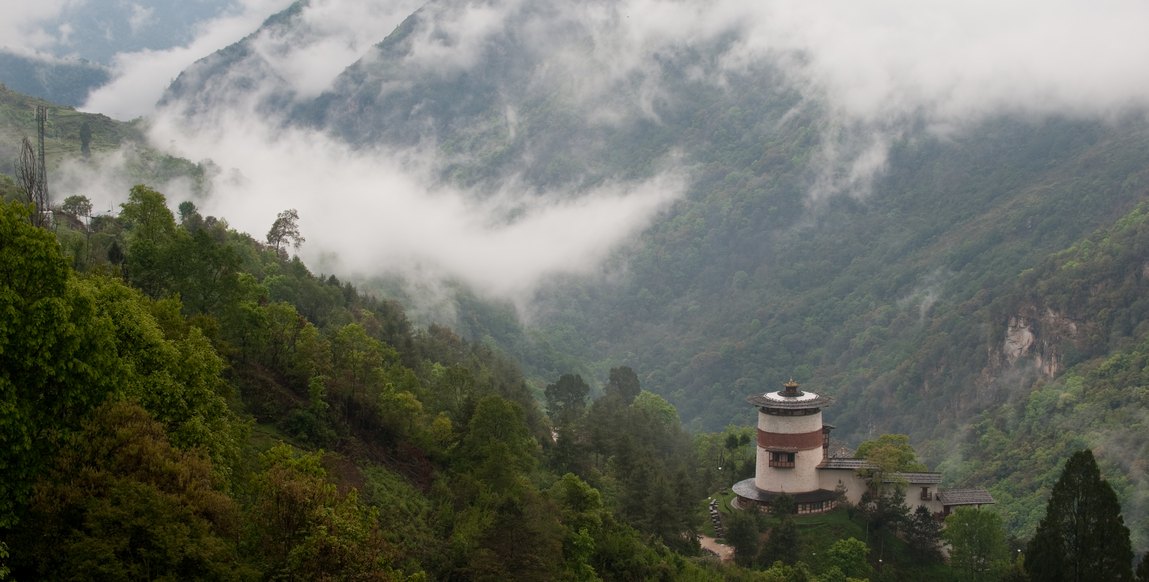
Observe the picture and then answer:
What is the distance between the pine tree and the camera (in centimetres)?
5800

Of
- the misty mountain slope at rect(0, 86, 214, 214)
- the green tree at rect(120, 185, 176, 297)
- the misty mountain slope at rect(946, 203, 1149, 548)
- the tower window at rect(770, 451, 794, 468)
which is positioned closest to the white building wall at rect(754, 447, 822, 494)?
the tower window at rect(770, 451, 794, 468)

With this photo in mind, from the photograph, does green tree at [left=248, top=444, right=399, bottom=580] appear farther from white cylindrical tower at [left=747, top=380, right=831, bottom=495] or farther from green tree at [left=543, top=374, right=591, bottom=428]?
green tree at [left=543, top=374, right=591, bottom=428]

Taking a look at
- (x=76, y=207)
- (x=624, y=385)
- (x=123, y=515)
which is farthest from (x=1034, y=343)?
(x=123, y=515)

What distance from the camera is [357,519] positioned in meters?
30.8

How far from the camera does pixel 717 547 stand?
76188mm

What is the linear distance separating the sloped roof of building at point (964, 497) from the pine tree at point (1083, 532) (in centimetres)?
1713

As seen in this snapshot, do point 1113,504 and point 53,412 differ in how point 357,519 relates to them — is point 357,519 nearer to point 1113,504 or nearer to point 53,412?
point 53,412

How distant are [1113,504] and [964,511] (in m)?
13.3

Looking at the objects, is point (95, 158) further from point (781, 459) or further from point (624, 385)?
point (781, 459)

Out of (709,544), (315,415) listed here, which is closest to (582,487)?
(315,415)

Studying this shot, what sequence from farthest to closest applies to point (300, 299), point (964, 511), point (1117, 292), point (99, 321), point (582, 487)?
point (1117, 292)
point (300, 299)
point (964, 511)
point (582, 487)
point (99, 321)

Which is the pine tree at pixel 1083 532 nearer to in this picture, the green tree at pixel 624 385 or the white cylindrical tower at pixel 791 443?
the white cylindrical tower at pixel 791 443

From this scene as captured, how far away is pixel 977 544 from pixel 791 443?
1462 cm

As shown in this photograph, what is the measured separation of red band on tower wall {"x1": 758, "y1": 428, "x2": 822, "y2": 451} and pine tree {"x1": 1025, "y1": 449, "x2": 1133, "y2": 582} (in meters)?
21.7
